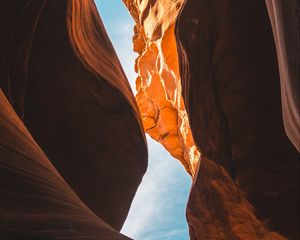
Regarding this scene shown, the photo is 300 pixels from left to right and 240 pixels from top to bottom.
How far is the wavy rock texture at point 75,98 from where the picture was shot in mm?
4832

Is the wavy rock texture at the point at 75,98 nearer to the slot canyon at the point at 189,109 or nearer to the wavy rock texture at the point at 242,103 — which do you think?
the slot canyon at the point at 189,109

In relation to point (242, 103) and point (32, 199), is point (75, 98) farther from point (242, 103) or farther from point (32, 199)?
point (32, 199)

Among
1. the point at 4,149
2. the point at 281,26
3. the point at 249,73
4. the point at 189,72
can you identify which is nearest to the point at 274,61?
the point at 249,73

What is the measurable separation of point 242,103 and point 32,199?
10.2ft

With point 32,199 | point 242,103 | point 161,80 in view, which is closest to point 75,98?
point 242,103

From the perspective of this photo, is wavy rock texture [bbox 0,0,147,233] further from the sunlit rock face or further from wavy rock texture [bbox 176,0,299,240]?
the sunlit rock face

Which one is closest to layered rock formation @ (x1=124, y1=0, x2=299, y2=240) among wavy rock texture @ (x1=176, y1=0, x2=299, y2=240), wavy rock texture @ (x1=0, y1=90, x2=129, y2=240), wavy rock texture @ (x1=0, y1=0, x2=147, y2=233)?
wavy rock texture @ (x1=176, y1=0, x2=299, y2=240)

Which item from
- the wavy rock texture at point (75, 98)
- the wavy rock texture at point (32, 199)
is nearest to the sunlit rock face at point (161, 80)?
the wavy rock texture at point (75, 98)

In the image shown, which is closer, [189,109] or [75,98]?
[189,109]

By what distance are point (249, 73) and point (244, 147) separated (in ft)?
3.09

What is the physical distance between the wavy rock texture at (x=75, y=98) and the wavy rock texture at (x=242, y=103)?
3.81 ft

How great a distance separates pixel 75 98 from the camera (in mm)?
5426

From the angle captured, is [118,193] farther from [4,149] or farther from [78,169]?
[4,149]

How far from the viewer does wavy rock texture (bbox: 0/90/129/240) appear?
2191mm
